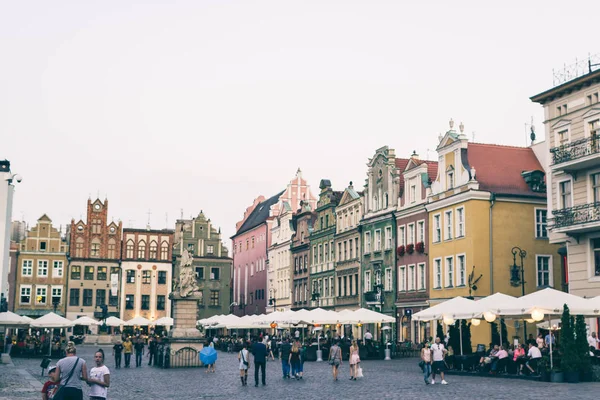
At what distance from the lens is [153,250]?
3802 inches

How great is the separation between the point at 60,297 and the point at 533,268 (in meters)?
58.1

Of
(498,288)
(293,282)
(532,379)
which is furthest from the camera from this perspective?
(293,282)

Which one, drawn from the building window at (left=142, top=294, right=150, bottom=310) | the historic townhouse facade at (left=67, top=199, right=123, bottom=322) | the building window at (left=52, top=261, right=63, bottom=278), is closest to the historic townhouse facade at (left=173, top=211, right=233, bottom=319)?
the building window at (left=142, top=294, right=150, bottom=310)

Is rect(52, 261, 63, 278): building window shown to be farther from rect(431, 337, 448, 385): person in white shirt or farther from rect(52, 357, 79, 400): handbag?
rect(52, 357, 79, 400): handbag

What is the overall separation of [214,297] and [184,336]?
2409 inches

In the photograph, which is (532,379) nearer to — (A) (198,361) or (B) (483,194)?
(A) (198,361)

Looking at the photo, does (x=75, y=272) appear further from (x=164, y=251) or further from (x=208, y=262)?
(x=208, y=262)

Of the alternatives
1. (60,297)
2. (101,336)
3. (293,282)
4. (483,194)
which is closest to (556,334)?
(483,194)

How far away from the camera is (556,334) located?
39344 mm

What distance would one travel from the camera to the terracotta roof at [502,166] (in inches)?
2000

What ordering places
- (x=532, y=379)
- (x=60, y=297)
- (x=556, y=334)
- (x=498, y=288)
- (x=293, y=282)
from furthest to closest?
(x=60, y=297) → (x=293, y=282) → (x=498, y=288) → (x=556, y=334) → (x=532, y=379)

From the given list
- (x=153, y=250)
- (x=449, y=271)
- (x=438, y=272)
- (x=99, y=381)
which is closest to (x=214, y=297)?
(x=153, y=250)

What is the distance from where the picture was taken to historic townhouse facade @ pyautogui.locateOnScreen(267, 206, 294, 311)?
85.6 metres

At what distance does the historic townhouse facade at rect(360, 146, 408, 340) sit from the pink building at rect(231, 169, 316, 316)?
26913 mm
